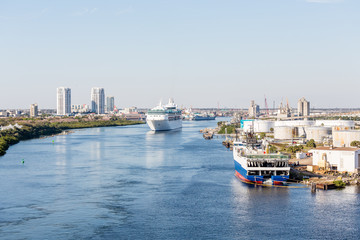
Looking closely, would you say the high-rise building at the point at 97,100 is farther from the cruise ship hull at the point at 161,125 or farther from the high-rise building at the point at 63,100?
the cruise ship hull at the point at 161,125

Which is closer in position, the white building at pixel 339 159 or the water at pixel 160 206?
the water at pixel 160 206

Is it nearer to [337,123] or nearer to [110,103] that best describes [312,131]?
[337,123]

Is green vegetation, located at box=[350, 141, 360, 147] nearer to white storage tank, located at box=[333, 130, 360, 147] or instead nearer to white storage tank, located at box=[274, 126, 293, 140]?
white storage tank, located at box=[333, 130, 360, 147]

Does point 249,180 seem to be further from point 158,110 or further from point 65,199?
point 158,110

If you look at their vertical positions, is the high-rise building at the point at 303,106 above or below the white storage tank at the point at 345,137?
above

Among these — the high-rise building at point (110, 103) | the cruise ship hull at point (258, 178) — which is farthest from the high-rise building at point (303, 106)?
the high-rise building at point (110, 103)

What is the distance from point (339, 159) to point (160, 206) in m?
8.01

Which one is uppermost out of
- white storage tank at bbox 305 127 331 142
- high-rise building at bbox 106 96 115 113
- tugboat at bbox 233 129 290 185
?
high-rise building at bbox 106 96 115 113

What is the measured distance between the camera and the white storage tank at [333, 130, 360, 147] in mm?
24950

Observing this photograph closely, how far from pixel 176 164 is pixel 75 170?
4.61 metres

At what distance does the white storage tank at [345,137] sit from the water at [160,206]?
8494mm

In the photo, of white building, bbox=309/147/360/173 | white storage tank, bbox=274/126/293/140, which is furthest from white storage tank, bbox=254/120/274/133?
white building, bbox=309/147/360/173

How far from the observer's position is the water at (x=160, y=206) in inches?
421

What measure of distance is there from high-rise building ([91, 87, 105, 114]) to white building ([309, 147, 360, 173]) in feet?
379
